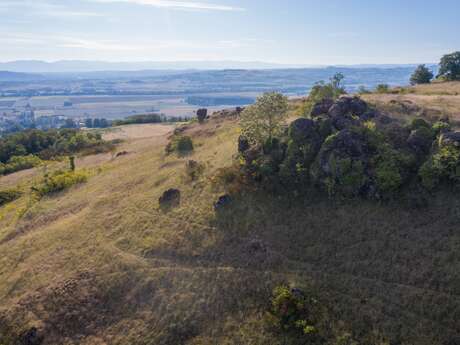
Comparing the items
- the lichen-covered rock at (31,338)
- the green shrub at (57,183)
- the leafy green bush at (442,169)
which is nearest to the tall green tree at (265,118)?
the leafy green bush at (442,169)

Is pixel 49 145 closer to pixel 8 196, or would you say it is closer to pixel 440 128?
pixel 8 196

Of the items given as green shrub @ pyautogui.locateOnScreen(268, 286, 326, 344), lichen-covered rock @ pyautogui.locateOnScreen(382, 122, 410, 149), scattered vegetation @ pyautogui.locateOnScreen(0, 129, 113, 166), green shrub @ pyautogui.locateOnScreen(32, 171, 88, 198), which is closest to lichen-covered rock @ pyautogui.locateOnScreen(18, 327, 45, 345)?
green shrub @ pyautogui.locateOnScreen(268, 286, 326, 344)

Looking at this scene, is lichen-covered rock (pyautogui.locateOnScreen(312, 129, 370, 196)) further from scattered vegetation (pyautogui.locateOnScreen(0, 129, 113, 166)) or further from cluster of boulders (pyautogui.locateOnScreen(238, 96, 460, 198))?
scattered vegetation (pyautogui.locateOnScreen(0, 129, 113, 166))

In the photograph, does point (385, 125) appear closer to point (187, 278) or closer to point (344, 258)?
point (344, 258)

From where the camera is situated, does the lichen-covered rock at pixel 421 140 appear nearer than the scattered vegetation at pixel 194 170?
Yes

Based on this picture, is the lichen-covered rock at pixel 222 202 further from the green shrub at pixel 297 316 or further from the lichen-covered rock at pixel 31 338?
the lichen-covered rock at pixel 31 338

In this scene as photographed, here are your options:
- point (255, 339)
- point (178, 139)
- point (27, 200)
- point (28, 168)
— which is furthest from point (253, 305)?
point (28, 168)
